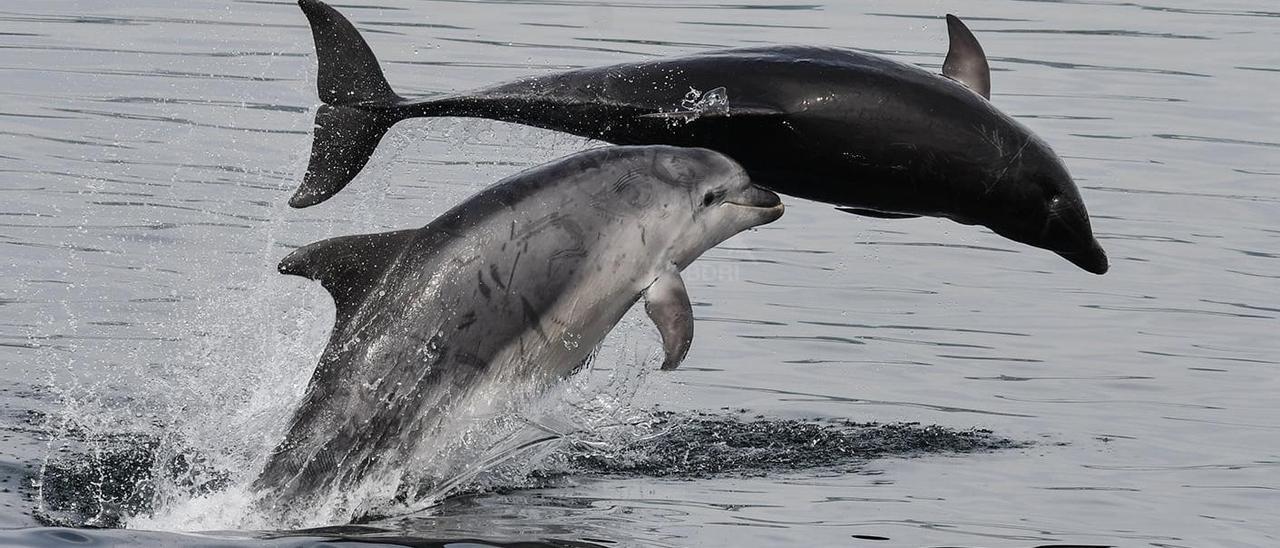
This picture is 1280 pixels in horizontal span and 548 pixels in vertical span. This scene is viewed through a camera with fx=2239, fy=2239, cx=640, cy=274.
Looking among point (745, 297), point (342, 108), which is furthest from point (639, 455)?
point (745, 297)

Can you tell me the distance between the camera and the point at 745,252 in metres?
19.2

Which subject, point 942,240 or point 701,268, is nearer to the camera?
point 701,268

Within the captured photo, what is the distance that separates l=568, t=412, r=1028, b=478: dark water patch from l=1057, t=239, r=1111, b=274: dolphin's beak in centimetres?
135

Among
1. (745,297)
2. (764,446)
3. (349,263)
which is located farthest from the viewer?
(745,297)

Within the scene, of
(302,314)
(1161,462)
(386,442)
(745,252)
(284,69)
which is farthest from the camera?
(284,69)

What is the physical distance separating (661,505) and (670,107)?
6.54 ft

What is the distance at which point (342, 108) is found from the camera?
11.3 m

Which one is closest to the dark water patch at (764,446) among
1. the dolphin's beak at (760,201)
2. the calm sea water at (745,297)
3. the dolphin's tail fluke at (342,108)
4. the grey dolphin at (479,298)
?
the calm sea water at (745,297)

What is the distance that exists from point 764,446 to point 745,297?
469cm

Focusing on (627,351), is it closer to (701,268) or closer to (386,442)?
(701,268)

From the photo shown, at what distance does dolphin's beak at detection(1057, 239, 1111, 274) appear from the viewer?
12.0 meters

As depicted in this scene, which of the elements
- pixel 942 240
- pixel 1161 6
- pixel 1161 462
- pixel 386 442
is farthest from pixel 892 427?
pixel 1161 6

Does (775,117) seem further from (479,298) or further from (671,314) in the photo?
(479,298)

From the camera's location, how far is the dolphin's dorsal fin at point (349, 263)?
34.8 feet
